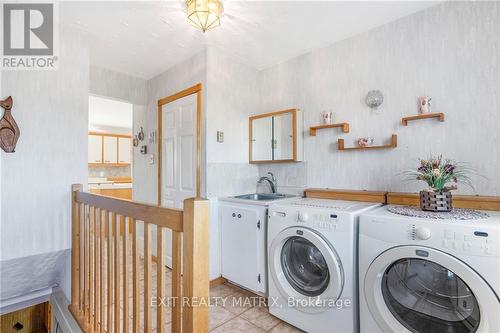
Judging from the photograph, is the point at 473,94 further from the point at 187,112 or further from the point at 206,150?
the point at 187,112

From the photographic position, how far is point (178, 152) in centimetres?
291

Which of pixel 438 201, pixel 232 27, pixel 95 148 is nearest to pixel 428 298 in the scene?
pixel 438 201

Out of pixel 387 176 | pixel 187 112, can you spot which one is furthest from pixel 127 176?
pixel 387 176

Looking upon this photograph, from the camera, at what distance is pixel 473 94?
5.69 feet

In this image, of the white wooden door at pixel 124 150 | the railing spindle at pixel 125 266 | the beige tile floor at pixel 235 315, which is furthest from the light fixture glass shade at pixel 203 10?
the white wooden door at pixel 124 150

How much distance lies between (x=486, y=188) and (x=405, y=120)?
70 centimetres

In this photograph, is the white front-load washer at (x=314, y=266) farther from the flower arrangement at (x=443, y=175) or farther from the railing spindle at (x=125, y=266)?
the railing spindle at (x=125, y=266)

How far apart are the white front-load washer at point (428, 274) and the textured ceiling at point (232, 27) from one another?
159 cm

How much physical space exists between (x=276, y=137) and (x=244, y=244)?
1192 mm

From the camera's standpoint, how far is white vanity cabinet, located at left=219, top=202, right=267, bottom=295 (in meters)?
2.18

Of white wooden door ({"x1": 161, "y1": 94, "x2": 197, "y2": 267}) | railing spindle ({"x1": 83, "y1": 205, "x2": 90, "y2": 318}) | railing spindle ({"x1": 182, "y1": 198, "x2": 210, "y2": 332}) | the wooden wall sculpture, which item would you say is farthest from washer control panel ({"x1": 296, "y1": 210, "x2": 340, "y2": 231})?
the wooden wall sculpture

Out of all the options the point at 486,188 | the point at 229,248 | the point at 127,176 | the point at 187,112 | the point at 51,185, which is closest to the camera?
the point at 486,188

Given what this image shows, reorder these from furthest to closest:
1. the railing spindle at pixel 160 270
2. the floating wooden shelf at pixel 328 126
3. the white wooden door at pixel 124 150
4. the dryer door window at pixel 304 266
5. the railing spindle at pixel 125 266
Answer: the white wooden door at pixel 124 150 → the floating wooden shelf at pixel 328 126 → the dryer door window at pixel 304 266 → the railing spindle at pixel 125 266 → the railing spindle at pixel 160 270

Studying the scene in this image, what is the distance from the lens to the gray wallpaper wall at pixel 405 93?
1702mm
